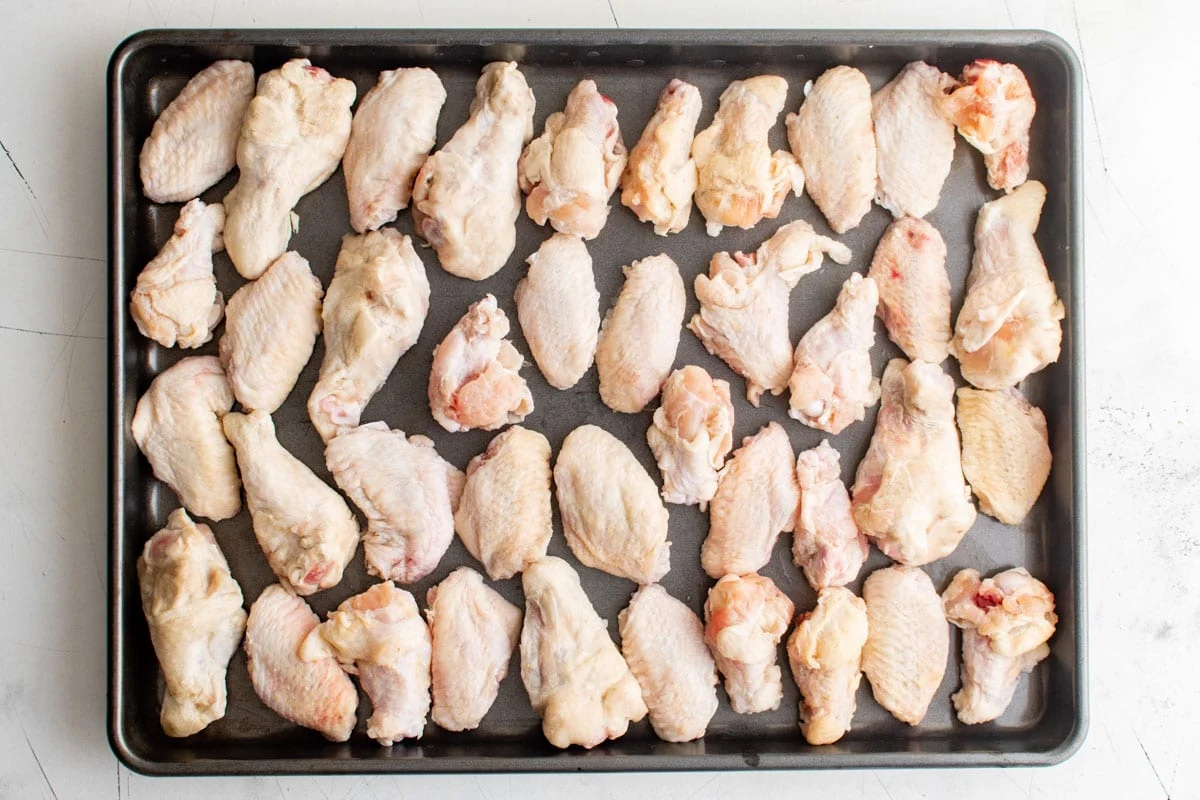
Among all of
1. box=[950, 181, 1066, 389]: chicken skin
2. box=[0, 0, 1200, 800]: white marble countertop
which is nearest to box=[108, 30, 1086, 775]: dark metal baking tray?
box=[950, 181, 1066, 389]: chicken skin

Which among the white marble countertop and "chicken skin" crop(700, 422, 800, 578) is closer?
"chicken skin" crop(700, 422, 800, 578)

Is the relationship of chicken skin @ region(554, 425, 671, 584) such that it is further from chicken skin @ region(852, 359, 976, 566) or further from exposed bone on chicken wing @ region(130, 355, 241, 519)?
exposed bone on chicken wing @ region(130, 355, 241, 519)

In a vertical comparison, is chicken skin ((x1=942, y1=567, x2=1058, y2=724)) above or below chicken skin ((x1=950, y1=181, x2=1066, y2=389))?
below

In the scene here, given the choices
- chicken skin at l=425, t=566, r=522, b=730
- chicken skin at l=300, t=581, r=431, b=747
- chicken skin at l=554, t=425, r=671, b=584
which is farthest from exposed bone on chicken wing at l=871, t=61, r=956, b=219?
chicken skin at l=300, t=581, r=431, b=747

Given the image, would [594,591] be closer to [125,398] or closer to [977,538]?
[977,538]

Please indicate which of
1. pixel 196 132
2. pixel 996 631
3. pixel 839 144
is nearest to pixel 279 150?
pixel 196 132

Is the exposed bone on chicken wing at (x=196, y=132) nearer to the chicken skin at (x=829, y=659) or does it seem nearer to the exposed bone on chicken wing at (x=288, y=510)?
A: the exposed bone on chicken wing at (x=288, y=510)

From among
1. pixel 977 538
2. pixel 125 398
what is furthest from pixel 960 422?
pixel 125 398

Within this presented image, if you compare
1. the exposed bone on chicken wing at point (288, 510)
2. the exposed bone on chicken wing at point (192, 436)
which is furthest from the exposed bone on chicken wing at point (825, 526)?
the exposed bone on chicken wing at point (192, 436)

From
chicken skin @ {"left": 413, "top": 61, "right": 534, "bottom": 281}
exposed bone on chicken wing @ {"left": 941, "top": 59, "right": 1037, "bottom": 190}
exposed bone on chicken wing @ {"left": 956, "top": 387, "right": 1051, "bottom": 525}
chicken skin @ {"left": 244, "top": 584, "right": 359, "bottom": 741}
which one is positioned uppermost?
exposed bone on chicken wing @ {"left": 941, "top": 59, "right": 1037, "bottom": 190}
